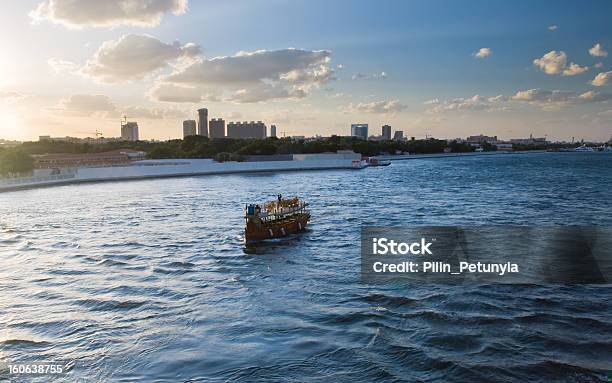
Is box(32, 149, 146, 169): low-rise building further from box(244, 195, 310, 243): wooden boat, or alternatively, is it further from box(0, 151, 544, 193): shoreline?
box(244, 195, 310, 243): wooden boat

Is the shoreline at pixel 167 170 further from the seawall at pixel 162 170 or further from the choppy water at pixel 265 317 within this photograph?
the choppy water at pixel 265 317

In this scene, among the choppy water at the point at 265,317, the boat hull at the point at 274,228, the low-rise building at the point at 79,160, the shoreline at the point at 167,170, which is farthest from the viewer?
the low-rise building at the point at 79,160

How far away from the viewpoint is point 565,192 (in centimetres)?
5150

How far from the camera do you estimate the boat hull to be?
2509 cm

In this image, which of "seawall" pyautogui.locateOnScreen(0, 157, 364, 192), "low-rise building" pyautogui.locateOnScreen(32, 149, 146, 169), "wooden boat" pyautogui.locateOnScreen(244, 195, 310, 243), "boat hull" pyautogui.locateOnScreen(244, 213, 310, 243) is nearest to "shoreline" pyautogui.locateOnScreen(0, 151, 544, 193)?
"seawall" pyautogui.locateOnScreen(0, 157, 364, 192)

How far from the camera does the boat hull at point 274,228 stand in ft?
82.3

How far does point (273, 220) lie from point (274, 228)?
1.46 m

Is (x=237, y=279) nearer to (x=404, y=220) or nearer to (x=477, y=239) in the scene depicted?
(x=477, y=239)

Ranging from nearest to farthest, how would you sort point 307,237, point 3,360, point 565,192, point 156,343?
point 3,360, point 156,343, point 307,237, point 565,192

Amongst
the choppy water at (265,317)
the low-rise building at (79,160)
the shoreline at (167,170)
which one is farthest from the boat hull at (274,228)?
the low-rise building at (79,160)

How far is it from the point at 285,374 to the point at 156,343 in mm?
3657

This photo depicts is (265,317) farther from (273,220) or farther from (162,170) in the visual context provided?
(162,170)

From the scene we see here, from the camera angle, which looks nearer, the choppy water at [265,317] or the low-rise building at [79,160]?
the choppy water at [265,317]

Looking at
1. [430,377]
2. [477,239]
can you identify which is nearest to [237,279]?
[430,377]
